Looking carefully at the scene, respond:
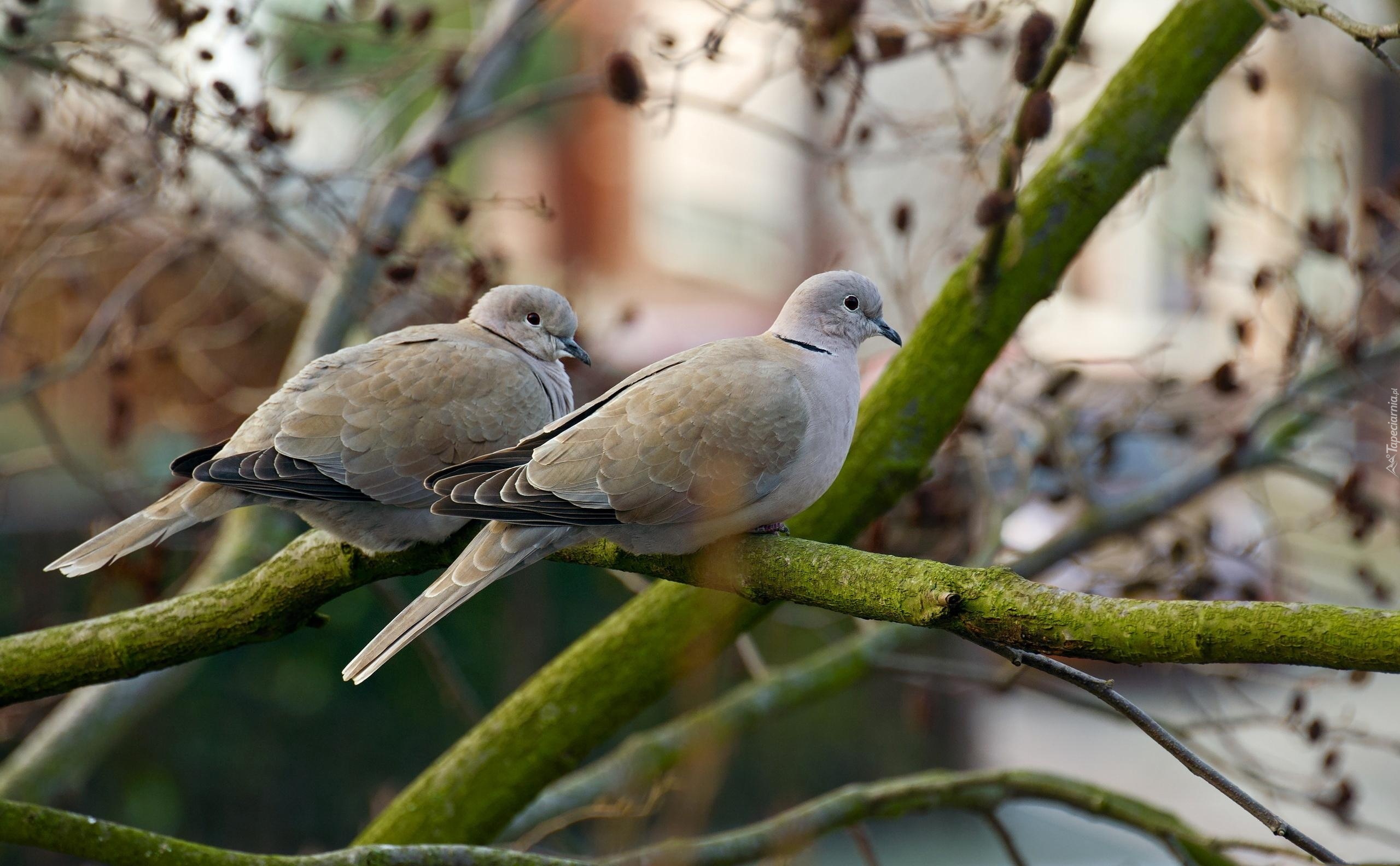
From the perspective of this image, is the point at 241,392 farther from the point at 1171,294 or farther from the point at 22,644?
the point at 1171,294

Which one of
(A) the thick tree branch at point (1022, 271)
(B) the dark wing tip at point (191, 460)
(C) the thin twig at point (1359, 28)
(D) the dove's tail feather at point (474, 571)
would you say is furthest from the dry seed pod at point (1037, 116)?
(B) the dark wing tip at point (191, 460)

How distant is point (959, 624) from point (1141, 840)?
28.1ft

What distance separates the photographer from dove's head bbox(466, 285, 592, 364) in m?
3.05

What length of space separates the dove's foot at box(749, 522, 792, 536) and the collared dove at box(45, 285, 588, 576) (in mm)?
569

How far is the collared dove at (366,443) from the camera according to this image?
8.70 feet

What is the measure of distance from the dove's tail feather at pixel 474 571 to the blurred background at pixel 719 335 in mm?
549

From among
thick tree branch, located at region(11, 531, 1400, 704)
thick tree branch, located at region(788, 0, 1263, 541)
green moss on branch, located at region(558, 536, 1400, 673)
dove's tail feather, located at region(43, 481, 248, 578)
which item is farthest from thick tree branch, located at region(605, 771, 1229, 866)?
green moss on branch, located at region(558, 536, 1400, 673)

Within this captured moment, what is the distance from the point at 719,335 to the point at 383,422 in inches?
488

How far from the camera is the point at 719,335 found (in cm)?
1505

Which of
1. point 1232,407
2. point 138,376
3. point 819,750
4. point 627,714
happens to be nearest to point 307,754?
point 138,376

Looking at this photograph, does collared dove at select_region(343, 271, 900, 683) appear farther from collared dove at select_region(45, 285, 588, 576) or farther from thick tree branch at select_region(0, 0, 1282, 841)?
thick tree branch at select_region(0, 0, 1282, 841)

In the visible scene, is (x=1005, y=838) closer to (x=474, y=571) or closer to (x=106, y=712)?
(x=474, y=571)

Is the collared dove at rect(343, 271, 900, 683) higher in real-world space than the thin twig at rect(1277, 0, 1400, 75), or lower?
lower

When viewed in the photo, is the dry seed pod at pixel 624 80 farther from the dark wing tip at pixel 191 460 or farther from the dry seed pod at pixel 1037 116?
the dark wing tip at pixel 191 460
